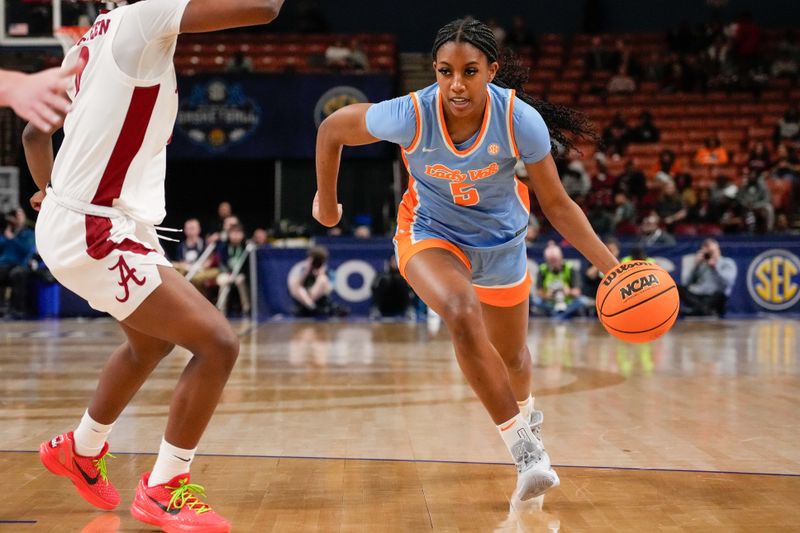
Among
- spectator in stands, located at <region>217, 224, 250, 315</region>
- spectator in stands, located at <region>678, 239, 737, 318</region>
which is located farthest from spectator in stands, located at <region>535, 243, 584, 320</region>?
spectator in stands, located at <region>217, 224, 250, 315</region>

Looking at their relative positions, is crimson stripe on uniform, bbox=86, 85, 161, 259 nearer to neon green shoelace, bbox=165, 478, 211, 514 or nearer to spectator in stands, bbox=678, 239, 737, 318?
neon green shoelace, bbox=165, 478, 211, 514

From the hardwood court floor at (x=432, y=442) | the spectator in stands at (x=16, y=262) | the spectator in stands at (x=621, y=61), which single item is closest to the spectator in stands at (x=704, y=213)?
the spectator in stands at (x=621, y=61)

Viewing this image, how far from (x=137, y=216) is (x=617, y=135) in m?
14.9

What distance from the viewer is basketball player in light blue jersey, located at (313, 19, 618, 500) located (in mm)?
3838

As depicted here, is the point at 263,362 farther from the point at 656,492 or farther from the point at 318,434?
the point at 656,492

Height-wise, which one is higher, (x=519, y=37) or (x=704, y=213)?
(x=519, y=37)

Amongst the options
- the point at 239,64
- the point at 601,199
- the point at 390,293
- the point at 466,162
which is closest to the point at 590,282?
the point at 601,199

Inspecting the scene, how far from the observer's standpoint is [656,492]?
394 centimetres

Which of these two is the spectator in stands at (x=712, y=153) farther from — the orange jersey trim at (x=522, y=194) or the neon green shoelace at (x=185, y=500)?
the neon green shoelace at (x=185, y=500)

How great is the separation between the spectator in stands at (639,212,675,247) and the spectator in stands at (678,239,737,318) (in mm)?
458

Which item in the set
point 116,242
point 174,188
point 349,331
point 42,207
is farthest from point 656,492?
point 174,188

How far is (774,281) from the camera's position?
45.1 ft

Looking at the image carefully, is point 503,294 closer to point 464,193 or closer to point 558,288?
point 464,193

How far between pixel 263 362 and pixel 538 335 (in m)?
3.70
